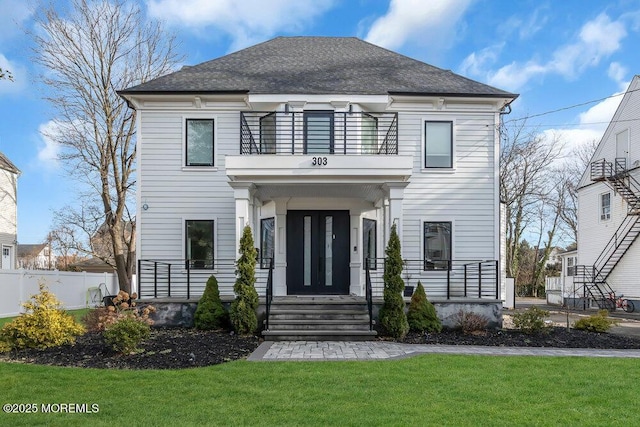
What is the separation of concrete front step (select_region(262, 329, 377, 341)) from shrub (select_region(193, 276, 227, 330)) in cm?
158

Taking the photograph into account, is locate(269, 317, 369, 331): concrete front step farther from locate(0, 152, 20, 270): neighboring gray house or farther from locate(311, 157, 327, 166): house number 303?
locate(0, 152, 20, 270): neighboring gray house

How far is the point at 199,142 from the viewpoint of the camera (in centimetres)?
1407

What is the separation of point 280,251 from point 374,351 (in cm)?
540

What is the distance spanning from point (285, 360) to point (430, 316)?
4.71 meters

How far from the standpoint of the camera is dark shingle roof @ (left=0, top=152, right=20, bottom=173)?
2458 cm

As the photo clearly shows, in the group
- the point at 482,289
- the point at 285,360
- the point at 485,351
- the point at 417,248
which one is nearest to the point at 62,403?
the point at 285,360

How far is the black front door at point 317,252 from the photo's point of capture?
46.2ft

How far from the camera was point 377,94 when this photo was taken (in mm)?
13594

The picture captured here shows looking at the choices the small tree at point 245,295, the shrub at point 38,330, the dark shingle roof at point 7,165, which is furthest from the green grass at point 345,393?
the dark shingle roof at point 7,165

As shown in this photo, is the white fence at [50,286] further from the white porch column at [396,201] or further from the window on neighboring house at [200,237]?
the white porch column at [396,201]

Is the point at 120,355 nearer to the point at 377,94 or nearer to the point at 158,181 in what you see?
the point at 158,181

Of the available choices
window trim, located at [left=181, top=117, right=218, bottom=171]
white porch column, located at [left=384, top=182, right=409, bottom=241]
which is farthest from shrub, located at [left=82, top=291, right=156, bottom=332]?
white porch column, located at [left=384, top=182, right=409, bottom=241]

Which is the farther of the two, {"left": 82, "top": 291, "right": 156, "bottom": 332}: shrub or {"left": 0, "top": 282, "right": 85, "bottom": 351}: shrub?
{"left": 82, "top": 291, "right": 156, "bottom": 332}: shrub

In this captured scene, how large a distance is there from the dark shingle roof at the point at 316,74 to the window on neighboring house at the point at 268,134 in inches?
32.7
